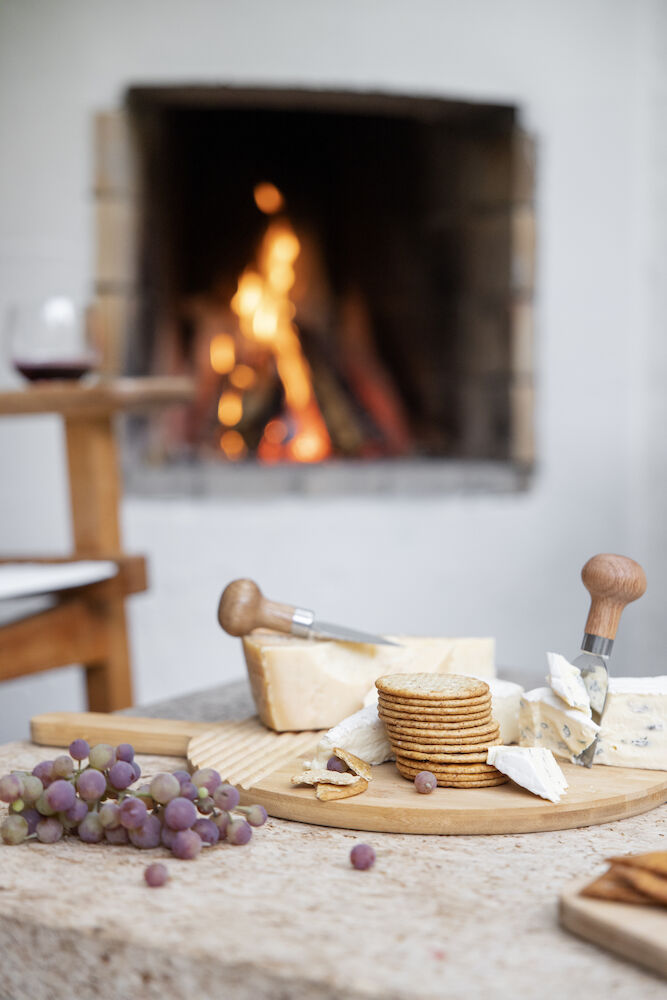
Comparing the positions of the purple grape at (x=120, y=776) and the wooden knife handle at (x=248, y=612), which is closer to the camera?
the purple grape at (x=120, y=776)

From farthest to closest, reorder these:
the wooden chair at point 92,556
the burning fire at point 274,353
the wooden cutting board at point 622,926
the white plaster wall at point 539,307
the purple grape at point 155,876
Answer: the burning fire at point 274,353, the white plaster wall at point 539,307, the wooden chair at point 92,556, the purple grape at point 155,876, the wooden cutting board at point 622,926

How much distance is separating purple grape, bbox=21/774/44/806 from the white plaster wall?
1.68 m

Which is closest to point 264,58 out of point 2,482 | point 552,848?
point 2,482

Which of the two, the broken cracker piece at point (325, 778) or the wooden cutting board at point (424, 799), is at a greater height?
the broken cracker piece at point (325, 778)

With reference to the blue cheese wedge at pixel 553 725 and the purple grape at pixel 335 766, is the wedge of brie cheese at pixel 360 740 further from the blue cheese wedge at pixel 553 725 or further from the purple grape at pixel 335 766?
the blue cheese wedge at pixel 553 725

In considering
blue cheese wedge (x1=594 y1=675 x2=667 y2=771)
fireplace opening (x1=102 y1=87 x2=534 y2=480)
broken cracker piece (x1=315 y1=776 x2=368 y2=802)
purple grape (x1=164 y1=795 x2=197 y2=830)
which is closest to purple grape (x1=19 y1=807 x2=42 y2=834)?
purple grape (x1=164 y1=795 x2=197 y2=830)

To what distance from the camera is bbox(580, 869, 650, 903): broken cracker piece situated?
0.58 m

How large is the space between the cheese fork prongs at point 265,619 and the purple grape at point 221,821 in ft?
0.90

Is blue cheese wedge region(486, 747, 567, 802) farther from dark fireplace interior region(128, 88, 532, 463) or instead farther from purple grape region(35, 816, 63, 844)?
dark fireplace interior region(128, 88, 532, 463)

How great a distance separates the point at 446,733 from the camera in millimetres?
809

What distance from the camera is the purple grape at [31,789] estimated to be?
28.6 inches

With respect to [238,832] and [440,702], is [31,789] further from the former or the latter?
[440,702]

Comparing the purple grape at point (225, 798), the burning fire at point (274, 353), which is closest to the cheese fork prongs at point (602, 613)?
the purple grape at point (225, 798)

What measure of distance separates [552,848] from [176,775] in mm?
275
